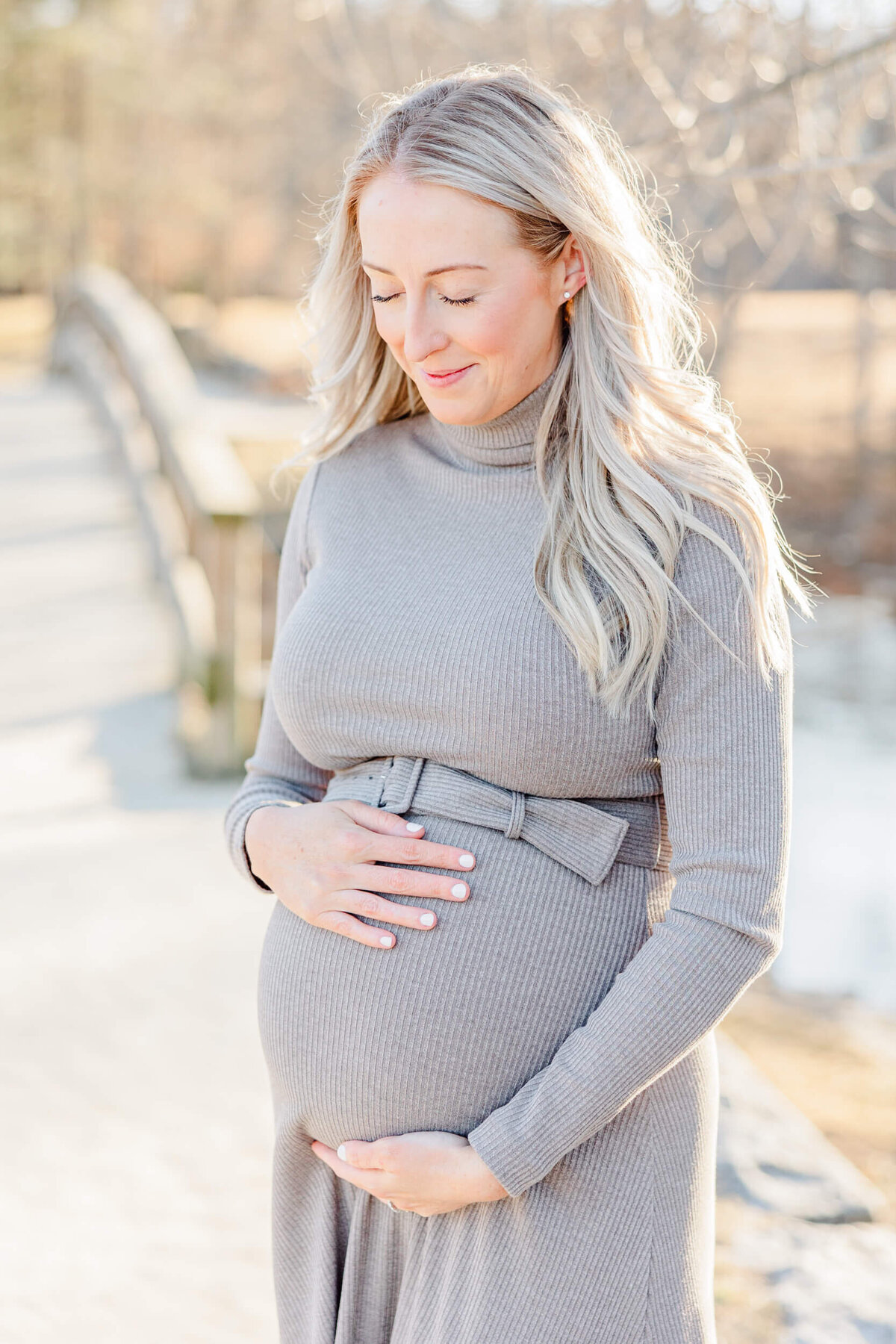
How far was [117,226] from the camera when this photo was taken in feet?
89.7

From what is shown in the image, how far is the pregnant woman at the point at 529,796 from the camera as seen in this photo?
1345mm

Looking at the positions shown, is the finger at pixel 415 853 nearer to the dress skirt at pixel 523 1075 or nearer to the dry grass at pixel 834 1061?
the dress skirt at pixel 523 1075

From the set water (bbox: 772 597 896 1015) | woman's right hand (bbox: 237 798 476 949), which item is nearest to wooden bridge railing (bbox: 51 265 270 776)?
water (bbox: 772 597 896 1015)

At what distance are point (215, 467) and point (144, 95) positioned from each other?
19.2 metres

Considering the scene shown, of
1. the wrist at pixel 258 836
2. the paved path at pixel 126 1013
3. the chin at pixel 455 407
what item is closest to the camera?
the chin at pixel 455 407

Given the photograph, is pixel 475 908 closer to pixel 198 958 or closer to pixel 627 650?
pixel 627 650

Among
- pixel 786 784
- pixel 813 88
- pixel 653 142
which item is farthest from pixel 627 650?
pixel 813 88

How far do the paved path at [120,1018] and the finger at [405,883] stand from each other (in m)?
1.40

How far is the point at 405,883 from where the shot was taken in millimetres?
1473

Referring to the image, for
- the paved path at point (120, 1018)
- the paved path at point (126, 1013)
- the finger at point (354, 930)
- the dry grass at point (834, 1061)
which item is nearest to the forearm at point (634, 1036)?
the finger at point (354, 930)

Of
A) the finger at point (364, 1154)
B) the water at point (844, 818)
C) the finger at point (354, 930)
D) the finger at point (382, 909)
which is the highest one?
the finger at point (382, 909)

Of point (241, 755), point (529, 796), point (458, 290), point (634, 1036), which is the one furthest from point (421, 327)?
point (241, 755)

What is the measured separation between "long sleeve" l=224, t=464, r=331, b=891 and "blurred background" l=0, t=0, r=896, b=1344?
60 centimetres

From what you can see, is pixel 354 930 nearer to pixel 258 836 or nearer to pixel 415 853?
pixel 415 853
